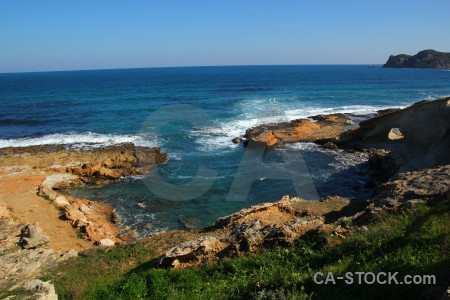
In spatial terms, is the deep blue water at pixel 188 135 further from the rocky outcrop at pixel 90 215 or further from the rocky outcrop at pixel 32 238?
the rocky outcrop at pixel 32 238

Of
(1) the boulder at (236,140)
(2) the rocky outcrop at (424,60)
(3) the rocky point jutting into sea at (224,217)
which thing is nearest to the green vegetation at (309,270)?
(3) the rocky point jutting into sea at (224,217)

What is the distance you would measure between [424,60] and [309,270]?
194377mm

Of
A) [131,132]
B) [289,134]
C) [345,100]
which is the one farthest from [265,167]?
[345,100]

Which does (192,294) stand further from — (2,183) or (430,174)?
(2,183)

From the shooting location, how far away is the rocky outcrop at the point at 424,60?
158000mm

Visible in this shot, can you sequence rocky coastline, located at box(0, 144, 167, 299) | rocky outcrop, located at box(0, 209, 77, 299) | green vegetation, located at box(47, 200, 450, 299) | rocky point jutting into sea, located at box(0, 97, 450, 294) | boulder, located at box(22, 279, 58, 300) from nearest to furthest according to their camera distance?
green vegetation, located at box(47, 200, 450, 299), boulder, located at box(22, 279, 58, 300), rocky outcrop, located at box(0, 209, 77, 299), rocky point jutting into sea, located at box(0, 97, 450, 294), rocky coastline, located at box(0, 144, 167, 299)

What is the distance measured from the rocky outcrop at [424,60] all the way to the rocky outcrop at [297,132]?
15767 cm

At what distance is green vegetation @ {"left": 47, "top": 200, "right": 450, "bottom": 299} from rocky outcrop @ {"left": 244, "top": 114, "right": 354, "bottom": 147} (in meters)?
21.9

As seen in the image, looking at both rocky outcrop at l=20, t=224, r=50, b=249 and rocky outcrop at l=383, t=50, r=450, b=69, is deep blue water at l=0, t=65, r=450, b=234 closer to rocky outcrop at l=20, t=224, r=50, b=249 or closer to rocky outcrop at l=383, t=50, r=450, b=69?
rocky outcrop at l=20, t=224, r=50, b=249

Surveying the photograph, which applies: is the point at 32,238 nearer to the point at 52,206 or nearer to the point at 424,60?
the point at 52,206

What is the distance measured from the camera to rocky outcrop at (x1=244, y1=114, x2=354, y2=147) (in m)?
30.9

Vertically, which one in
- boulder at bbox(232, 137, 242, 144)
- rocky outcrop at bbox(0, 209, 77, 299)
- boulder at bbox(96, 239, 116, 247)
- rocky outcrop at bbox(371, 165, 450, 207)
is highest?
rocky outcrop at bbox(371, 165, 450, 207)

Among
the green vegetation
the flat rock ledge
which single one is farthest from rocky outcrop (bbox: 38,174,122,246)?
the flat rock ledge

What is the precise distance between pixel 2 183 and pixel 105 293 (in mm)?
16663
